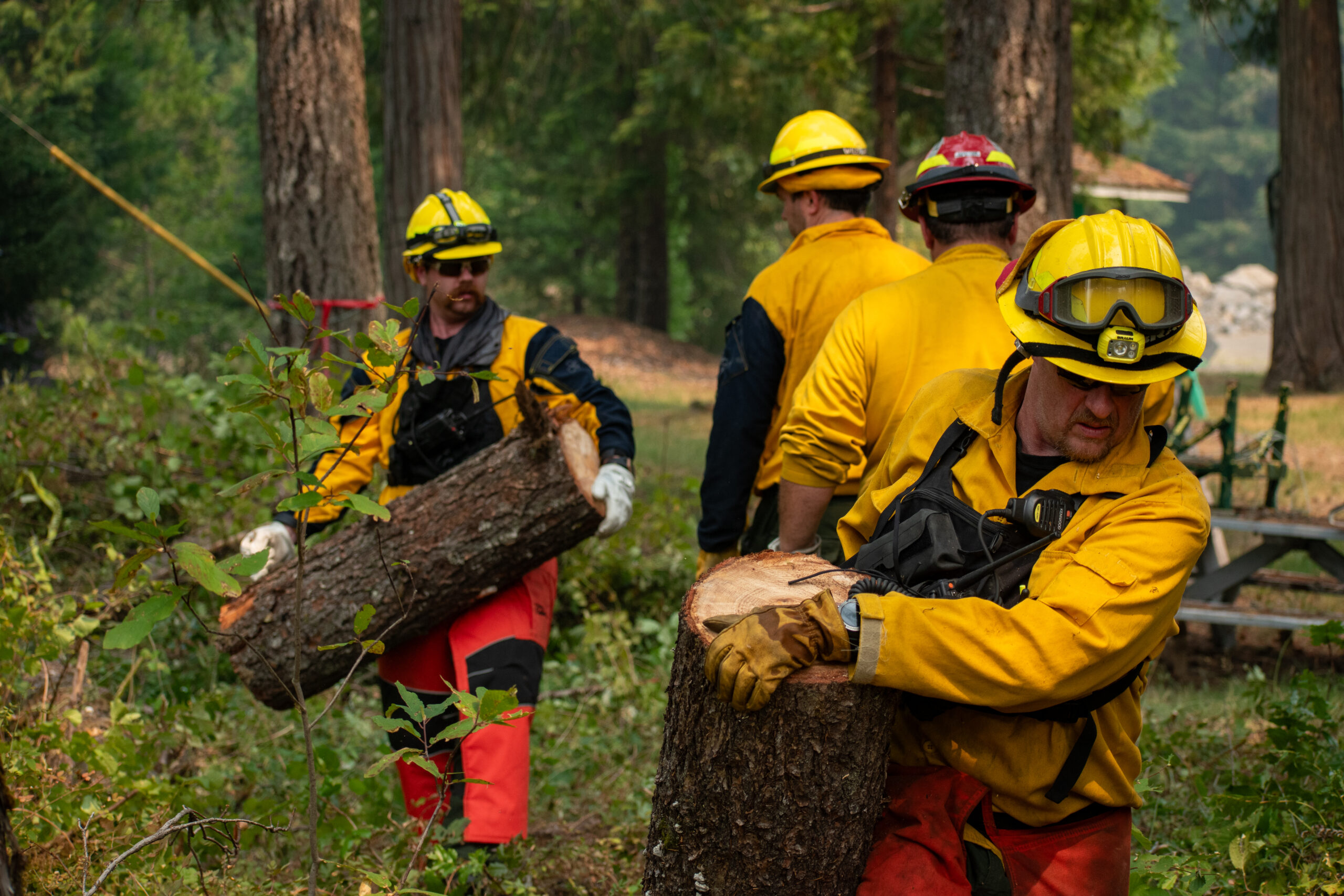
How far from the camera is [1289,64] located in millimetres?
14391

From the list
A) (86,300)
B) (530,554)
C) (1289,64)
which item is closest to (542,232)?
(86,300)

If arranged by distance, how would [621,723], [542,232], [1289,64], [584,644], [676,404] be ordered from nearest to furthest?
1. [621,723]
2. [584,644]
3. [1289,64]
4. [676,404]
5. [542,232]

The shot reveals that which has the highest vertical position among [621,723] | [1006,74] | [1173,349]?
[1006,74]

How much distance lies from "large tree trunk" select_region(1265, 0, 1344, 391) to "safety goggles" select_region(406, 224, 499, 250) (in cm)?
1350

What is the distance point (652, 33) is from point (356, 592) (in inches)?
604

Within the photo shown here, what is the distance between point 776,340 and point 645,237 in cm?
1867

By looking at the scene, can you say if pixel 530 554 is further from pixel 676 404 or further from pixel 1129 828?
pixel 676 404

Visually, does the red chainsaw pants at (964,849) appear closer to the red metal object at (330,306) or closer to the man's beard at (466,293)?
the man's beard at (466,293)

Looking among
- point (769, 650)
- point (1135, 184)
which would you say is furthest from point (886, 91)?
point (769, 650)

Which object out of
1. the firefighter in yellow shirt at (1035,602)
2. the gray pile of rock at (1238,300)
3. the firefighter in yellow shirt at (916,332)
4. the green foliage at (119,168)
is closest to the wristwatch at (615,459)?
the firefighter in yellow shirt at (916,332)

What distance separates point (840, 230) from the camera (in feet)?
12.7

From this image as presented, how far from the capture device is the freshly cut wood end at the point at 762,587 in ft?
7.36

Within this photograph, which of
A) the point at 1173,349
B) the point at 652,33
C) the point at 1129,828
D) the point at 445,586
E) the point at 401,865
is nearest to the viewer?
the point at 1173,349

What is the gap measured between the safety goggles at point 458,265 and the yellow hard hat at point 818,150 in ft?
3.56
